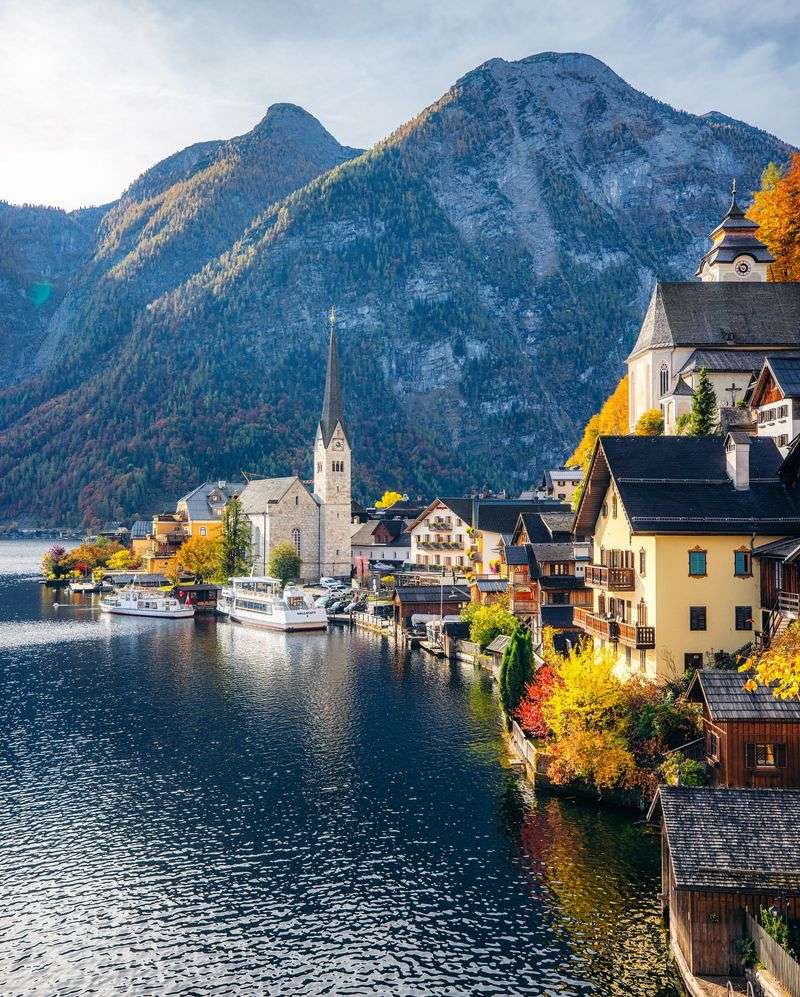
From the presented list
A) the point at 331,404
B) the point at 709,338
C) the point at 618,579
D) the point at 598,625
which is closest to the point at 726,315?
the point at 709,338

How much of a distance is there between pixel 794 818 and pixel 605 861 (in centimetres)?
974

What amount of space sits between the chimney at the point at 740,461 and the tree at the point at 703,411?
822 inches

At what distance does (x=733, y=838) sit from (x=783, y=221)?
83617 millimetres

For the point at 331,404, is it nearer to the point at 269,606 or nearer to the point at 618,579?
the point at 269,606

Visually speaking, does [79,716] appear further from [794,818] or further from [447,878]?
[794,818]

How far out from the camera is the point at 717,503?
4525 cm

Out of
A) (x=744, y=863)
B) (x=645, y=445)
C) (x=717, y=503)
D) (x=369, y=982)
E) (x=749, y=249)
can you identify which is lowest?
(x=369, y=982)

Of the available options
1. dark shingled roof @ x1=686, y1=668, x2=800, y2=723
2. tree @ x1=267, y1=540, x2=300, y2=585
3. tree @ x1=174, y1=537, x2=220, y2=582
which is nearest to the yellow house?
dark shingled roof @ x1=686, y1=668, x2=800, y2=723

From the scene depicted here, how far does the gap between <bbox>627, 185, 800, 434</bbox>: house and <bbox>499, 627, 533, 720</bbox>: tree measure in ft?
104

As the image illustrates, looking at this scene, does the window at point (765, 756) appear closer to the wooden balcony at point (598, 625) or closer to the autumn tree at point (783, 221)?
the wooden balcony at point (598, 625)

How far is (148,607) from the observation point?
123m

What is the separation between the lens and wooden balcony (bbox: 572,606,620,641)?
47.3 m

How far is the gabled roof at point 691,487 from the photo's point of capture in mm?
43844

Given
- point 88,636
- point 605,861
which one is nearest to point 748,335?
point 605,861
